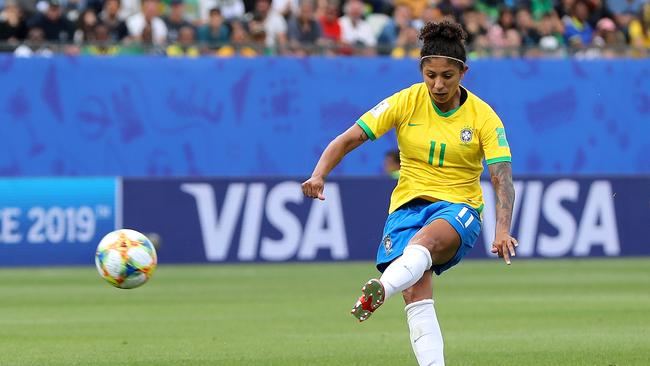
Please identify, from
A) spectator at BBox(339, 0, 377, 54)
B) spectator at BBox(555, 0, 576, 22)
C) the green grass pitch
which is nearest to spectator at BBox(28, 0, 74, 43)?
the green grass pitch

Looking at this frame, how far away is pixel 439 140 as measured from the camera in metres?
8.29

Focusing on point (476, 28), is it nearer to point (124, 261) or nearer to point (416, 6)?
point (416, 6)

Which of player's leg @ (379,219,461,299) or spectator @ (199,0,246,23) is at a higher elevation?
player's leg @ (379,219,461,299)

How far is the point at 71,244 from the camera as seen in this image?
2127 cm

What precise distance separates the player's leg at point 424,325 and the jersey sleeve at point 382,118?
2.89 ft

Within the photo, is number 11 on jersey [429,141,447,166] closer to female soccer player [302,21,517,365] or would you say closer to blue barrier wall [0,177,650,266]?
female soccer player [302,21,517,365]

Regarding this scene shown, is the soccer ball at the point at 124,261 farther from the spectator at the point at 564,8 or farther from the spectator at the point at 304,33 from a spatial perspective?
the spectator at the point at 564,8

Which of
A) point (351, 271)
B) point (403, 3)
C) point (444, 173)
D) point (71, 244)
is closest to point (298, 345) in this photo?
point (444, 173)

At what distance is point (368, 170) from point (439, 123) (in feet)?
56.8

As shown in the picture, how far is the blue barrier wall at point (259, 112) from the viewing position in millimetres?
24172

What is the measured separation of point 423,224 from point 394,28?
685 inches

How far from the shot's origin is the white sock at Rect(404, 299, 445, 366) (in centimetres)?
796

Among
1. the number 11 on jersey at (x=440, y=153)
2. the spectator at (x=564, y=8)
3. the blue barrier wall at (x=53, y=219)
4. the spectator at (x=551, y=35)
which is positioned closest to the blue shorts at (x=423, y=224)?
the number 11 on jersey at (x=440, y=153)

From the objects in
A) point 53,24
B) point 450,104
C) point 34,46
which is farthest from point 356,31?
point 450,104
